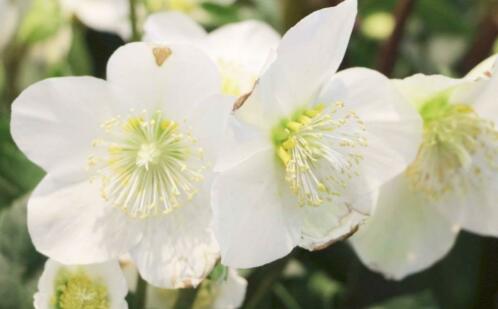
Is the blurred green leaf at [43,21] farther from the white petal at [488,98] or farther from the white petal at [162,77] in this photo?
the white petal at [488,98]

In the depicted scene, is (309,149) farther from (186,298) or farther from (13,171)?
(13,171)

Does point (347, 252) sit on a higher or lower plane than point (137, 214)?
lower

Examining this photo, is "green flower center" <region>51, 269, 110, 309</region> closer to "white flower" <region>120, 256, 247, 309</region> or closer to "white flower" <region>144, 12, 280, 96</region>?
"white flower" <region>120, 256, 247, 309</region>

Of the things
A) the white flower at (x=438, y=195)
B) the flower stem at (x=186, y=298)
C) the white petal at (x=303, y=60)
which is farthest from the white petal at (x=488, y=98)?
the flower stem at (x=186, y=298)

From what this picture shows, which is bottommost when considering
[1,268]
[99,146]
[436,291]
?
[436,291]

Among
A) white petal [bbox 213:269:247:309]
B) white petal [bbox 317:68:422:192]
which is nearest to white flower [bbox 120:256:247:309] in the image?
white petal [bbox 213:269:247:309]

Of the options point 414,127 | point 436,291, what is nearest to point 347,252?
point 436,291

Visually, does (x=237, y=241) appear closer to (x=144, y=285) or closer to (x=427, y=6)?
(x=144, y=285)
